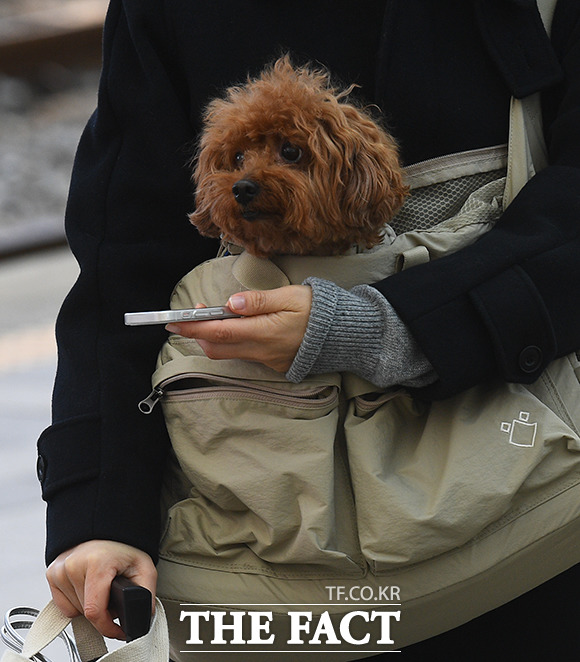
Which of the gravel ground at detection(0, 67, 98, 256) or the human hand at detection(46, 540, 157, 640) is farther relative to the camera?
the gravel ground at detection(0, 67, 98, 256)

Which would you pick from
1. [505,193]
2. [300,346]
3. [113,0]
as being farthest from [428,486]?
[113,0]

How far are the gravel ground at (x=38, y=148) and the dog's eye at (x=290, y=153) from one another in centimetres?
311

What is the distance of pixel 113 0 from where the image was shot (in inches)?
42.6

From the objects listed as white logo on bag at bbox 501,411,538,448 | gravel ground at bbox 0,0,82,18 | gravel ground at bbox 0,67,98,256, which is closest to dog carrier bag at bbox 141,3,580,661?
white logo on bag at bbox 501,411,538,448

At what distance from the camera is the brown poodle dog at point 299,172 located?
0.93 meters

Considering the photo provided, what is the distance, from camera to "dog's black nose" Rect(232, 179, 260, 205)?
922 millimetres

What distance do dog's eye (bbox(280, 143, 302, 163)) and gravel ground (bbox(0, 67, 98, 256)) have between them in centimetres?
311

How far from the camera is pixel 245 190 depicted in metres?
0.92

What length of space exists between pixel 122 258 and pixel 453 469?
0.41 meters

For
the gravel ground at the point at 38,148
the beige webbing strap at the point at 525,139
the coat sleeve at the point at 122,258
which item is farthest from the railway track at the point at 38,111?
the beige webbing strap at the point at 525,139

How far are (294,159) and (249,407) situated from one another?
0.24 meters

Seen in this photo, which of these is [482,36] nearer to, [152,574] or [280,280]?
[280,280]

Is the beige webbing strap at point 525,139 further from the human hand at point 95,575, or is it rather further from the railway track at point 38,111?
the railway track at point 38,111

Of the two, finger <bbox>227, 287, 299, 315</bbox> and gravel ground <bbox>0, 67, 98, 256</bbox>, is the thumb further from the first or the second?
gravel ground <bbox>0, 67, 98, 256</bbox>
